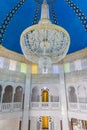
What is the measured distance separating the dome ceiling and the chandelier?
4.46 metres

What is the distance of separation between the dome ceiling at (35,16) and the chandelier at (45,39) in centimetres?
446

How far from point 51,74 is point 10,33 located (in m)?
6.02

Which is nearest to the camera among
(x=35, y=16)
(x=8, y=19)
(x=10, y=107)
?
(x=8, y=19)

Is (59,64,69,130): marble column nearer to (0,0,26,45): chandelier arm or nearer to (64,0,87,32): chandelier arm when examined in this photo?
(64,0,87,32): chandelier arm

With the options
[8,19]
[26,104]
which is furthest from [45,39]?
[26,104]

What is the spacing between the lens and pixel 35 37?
208 inches

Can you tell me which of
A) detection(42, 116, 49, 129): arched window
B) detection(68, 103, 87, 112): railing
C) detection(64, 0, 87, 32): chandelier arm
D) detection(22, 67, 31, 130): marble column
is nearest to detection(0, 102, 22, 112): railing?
detection(22, 67, 31, 130): marble column

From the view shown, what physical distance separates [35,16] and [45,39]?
6140 mm

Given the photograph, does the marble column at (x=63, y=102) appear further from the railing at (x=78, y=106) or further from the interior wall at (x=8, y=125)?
the interior wall at (x=8, y=125)

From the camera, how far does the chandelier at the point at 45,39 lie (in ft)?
16.1

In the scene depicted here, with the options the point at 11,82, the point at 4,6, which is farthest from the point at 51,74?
the point at 4,6

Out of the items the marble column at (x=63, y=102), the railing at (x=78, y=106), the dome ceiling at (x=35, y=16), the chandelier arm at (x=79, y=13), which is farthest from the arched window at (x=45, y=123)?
the chandelier arm at (x=79, y=13)

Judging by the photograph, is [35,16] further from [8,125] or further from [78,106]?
[8,125]

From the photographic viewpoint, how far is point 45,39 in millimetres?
5234
